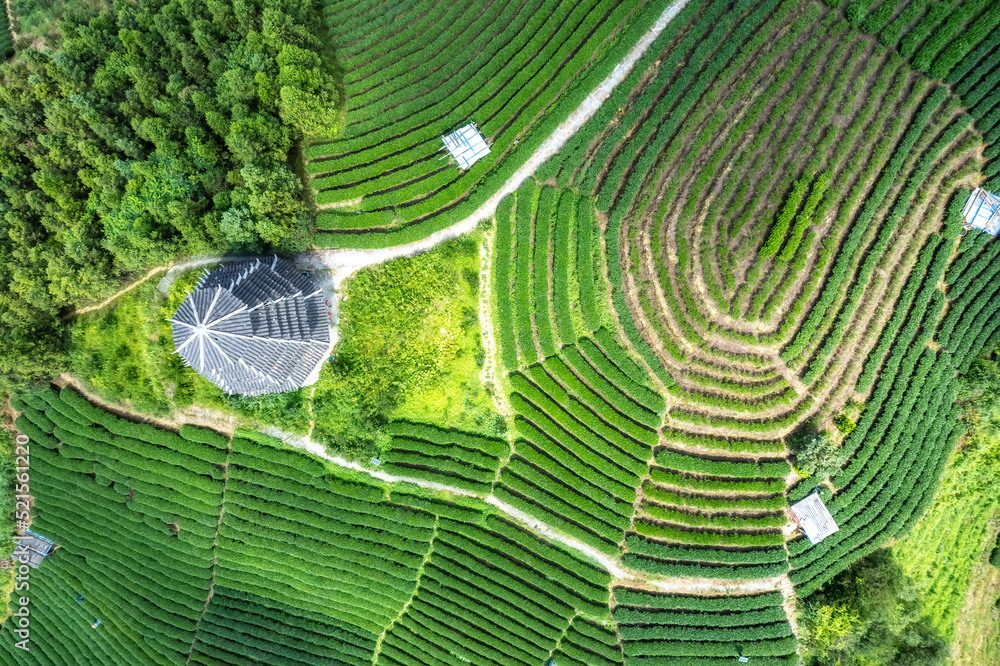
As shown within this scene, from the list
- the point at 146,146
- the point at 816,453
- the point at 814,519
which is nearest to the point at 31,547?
the point at 146,146

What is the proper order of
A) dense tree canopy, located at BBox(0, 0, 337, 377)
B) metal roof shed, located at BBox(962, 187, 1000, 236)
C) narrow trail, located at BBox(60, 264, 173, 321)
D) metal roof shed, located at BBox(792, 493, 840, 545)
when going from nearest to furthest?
dense tree canopy, located at BBox(0, 0, 337, 377) → metal roof shed, located at BBox(962, 187, 1000, 236) → metal roof shed, located at BBox(792, 493, 840, 545) → narrow trail, located at BBox(60, 264, 173, 321)

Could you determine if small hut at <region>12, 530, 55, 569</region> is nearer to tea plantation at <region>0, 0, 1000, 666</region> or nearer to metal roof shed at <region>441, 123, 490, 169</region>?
tea plantation at <region>0, 0, 1000, 666</region>

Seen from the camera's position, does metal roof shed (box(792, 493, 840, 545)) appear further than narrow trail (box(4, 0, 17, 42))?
No

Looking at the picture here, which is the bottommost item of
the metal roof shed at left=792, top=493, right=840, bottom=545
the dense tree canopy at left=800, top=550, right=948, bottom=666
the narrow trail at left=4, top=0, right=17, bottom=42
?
the dense tree canopy at left=800, top=550, right=948, bottom=666

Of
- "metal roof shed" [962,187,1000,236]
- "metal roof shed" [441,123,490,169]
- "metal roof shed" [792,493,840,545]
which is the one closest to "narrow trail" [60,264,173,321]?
"metal roof shed" [441,123,490,169]

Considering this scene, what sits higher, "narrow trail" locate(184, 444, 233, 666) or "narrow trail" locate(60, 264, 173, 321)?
"narrow trail" locate(60, 264, 173, 321)

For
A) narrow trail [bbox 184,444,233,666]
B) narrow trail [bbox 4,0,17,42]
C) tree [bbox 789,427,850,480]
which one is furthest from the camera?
narrow trail [bbox 4,0,17,42]

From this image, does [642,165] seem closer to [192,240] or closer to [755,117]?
[755,117]
